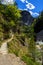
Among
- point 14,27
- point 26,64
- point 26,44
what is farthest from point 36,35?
point 26,64

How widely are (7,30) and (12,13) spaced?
2.80m

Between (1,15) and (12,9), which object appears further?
(12,9)

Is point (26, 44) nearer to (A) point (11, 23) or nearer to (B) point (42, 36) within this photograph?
(A) point (11, 23)

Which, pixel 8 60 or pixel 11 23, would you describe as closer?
pixel 8 60

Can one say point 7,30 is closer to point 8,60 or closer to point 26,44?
point 26,44

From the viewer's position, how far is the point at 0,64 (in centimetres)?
1291

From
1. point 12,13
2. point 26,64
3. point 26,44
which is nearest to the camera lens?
point 26,64

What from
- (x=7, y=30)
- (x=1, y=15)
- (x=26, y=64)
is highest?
(x=1, y=15)

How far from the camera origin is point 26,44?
2475 cm

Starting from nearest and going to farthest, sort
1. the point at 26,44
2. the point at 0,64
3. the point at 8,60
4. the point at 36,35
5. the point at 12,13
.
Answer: the point at 0,64, the point at 8,60, the point at 26,44, the point at 12,13, the point at 36,35

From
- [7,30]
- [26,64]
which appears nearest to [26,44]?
[7,30]

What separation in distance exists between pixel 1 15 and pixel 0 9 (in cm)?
84

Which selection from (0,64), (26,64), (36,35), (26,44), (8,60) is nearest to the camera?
(0,64)

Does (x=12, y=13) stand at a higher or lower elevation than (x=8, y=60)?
higher
